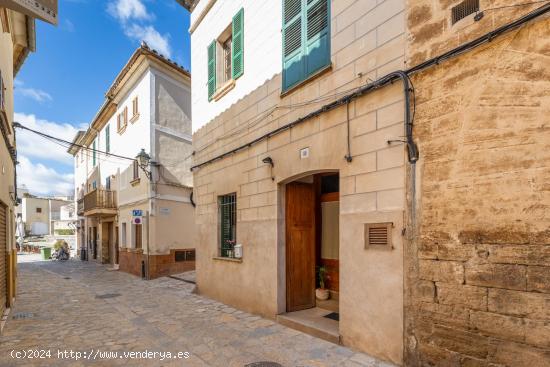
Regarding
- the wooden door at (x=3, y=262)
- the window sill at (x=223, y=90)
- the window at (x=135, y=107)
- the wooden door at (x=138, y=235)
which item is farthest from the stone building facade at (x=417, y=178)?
the window at (x=135, y=107)

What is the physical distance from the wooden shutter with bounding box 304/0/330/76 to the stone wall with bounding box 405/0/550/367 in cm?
157

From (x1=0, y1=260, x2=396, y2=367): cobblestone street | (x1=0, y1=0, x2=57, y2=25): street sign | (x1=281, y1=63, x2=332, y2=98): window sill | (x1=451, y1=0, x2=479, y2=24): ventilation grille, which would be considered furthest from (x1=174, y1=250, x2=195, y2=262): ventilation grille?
(x1=451, y1=0, x2=479, y2=24): ventilation grille

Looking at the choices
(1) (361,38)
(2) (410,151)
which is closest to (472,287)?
(2) (410,151)

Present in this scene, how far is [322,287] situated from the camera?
270 inches

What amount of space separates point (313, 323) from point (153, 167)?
939cm

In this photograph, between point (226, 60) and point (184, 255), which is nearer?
point (226, 60)

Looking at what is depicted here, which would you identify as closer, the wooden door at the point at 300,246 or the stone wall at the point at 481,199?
the stone wall at the point at 481,199

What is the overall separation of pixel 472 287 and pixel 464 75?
223cm

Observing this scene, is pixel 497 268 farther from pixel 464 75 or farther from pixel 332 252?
pixel 332 252

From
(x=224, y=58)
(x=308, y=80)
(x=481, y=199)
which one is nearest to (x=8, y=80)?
(x=224, y=58)

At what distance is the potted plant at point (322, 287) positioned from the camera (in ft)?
22.0

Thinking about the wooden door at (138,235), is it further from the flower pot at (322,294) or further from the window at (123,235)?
the flower pot at (322,294)

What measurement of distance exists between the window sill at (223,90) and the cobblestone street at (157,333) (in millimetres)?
4963

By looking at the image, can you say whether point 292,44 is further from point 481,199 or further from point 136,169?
point 136,169
